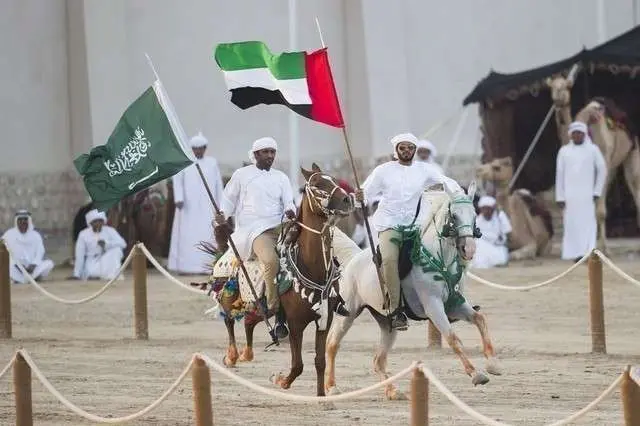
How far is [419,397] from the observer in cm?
904

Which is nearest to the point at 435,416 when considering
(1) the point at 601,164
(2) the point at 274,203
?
(2) the point at 274,203

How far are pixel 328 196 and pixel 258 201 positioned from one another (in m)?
1.97

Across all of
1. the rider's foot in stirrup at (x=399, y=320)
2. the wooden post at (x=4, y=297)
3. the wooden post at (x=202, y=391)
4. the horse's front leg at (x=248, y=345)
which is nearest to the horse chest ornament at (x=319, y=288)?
the rider's foot in stirrup at (x=399, y=320)

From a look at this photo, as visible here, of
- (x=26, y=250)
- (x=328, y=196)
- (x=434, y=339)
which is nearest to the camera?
(x=328, y=196)

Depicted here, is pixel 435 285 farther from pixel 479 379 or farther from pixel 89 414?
pixel 89 414

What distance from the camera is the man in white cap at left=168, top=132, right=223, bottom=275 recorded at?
26.0 m

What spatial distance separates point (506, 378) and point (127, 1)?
54.9 ft

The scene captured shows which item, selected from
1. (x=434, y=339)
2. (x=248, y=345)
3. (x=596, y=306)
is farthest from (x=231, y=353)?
(x=596, y=306)

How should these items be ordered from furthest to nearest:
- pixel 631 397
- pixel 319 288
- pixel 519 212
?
pixel 519 212
pixel 319 288
pixel 631 397

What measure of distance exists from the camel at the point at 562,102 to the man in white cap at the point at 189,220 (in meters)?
4.78

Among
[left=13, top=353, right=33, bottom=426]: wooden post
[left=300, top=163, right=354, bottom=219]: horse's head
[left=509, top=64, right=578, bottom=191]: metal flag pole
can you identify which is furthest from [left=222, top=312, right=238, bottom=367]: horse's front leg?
[left=509, top=64, right=578, bottom=191]: metal flag pole

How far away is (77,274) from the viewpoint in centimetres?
2566

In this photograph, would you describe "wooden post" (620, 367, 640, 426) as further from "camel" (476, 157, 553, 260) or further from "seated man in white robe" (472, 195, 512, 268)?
"camel" (476, 157, 553, 260)

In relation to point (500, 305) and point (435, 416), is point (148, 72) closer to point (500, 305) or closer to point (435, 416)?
point (500, 305)
